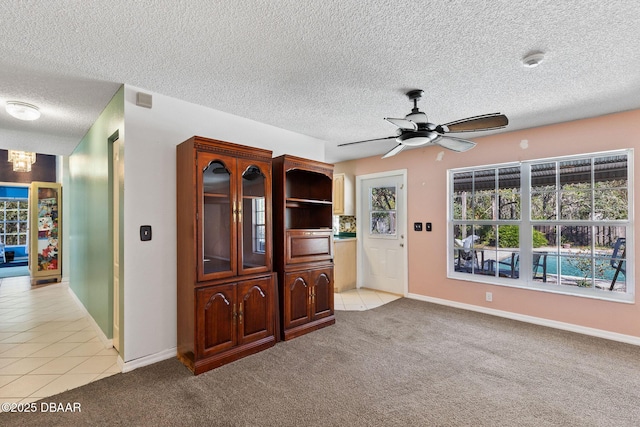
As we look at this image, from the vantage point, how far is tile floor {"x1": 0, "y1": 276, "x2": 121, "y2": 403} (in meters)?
2.37

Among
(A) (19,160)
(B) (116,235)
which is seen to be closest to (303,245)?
(B) (116,235)

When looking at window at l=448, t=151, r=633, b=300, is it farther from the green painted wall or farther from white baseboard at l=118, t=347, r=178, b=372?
the green painted wall

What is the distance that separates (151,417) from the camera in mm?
1982

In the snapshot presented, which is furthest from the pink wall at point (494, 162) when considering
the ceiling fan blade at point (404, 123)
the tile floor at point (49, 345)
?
the ceiling fan blade at point (404, 123)

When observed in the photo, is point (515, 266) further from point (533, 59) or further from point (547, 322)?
point (533, 59)

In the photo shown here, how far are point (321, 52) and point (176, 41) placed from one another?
3.13 feet

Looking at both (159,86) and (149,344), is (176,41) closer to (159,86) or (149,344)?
(159,86)

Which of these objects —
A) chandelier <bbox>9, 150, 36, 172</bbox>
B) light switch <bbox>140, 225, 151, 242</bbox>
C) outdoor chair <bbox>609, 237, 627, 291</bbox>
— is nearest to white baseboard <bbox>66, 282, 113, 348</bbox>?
light switch <bbox>140, 225, 151, 242</bbox>

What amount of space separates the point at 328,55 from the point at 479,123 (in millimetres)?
1366

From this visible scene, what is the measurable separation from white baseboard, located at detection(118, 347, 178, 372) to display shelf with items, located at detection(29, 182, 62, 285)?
500cm

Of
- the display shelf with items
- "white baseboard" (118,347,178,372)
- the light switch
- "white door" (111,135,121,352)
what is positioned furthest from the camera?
the display shelf with items

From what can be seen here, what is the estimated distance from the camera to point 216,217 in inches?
108

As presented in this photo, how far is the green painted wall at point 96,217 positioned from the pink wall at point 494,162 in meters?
3.94

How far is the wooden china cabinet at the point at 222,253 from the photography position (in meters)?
2.60
